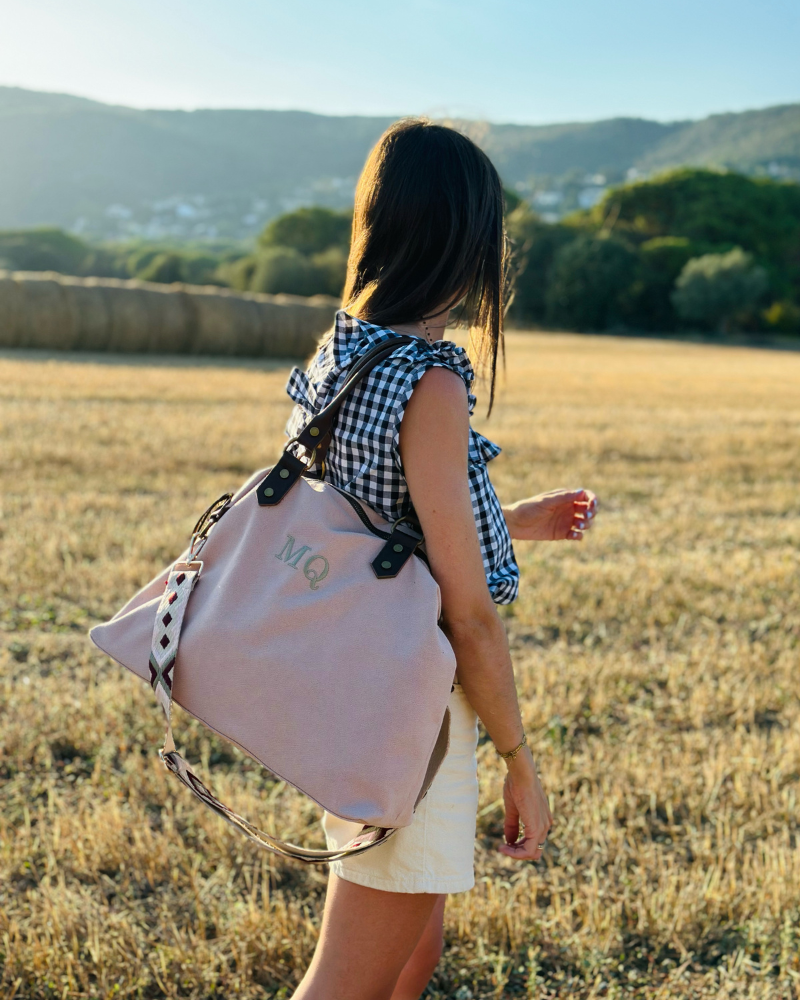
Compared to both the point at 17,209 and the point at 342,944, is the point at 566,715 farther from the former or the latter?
the point at 17,209

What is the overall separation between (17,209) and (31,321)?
18328cm

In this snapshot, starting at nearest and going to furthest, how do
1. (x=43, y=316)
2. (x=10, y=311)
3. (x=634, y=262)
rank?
(x=10, y=311), (x=43, y=316), (x=634, y=262)

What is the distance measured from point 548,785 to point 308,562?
6.74 feet

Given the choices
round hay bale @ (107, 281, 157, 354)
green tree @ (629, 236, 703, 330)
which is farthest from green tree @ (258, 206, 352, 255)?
round hay bale @ (107, 281, 157, 354)

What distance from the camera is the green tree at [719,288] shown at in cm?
5378

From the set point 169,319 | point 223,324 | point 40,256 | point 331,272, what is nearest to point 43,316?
point 169,319

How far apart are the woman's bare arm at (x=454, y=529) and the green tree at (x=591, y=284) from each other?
54575 mm

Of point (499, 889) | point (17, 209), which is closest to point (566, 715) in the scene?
point (499, 889)

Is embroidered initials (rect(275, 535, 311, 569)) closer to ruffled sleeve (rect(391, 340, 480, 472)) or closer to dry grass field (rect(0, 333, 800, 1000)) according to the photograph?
ruffled sleeve (rect(391, 340, 480, 472))

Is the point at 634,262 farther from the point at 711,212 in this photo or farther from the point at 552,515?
the point at 552,515

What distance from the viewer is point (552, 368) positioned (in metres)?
25.2

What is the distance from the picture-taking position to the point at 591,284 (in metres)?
54.5

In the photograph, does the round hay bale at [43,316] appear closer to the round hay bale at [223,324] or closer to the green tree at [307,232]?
the round hay bale at [223,324]

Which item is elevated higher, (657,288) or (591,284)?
(657,288)
